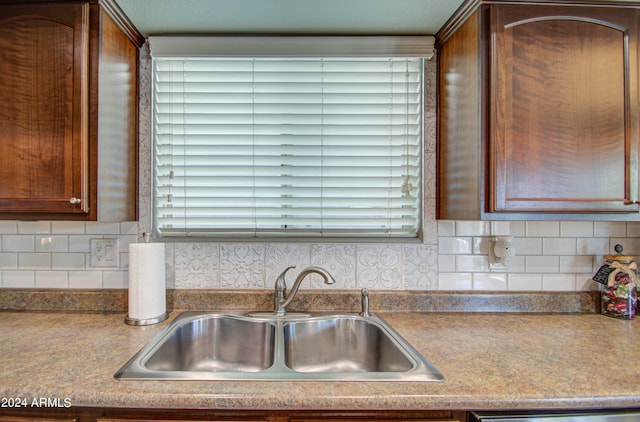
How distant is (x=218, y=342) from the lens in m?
1.39

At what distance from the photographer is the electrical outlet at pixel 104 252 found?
1.51 meters

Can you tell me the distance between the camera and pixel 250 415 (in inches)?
34.0

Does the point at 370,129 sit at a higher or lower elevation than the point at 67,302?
higher

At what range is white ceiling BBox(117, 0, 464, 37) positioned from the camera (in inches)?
49.7

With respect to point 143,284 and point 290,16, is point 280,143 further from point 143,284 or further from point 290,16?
point 143,284

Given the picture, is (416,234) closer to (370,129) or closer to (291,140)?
(370,129)

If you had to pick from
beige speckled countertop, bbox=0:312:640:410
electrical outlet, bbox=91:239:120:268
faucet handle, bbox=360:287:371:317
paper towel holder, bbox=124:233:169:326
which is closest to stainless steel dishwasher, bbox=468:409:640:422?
beige speckled countertop, bbox=0:312:640:410

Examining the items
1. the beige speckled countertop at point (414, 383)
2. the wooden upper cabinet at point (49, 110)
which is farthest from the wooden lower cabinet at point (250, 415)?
the wooden upper cabinet at point (49, 110)

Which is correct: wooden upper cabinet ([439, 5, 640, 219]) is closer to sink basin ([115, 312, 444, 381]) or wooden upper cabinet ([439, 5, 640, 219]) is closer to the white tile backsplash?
the white tile backsplash

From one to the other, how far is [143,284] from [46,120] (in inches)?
26.7

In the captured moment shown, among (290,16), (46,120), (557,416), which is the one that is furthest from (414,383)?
(46,120)

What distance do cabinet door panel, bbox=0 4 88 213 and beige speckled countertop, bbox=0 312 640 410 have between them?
18.8 inches

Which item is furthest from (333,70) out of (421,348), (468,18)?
(421,348)

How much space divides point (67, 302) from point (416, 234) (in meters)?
1.59
